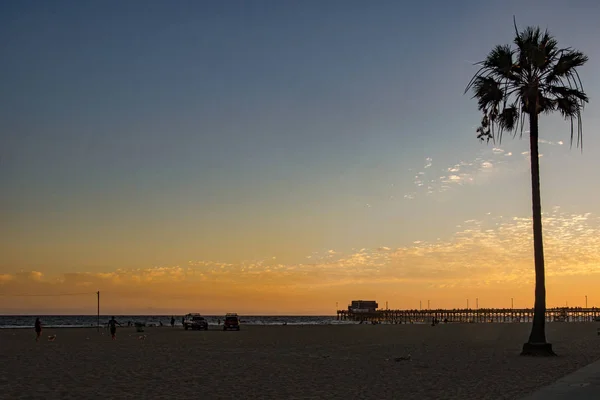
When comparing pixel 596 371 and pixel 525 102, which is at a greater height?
pixel 525 102

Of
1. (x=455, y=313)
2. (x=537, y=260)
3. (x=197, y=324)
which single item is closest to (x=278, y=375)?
(x=537, y=260)

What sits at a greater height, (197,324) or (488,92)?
(488,92)

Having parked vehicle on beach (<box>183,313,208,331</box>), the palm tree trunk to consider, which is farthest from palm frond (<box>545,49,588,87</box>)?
parked vehicle on beach (<box>183,313,208,331</box>)

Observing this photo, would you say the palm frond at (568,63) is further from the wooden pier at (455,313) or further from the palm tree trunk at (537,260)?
the wooden pier at (455,313)

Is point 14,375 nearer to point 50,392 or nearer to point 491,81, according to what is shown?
point 50,392

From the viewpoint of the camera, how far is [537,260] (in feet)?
96.3

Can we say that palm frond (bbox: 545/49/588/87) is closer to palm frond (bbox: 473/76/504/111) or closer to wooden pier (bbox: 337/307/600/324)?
palm frond (bbox: 473/76/504/111)

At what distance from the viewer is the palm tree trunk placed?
95.4ft

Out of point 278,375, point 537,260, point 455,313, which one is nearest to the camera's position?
point 278,375

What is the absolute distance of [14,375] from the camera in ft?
71.1

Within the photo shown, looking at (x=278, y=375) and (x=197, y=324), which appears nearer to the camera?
(x=278, y=375)

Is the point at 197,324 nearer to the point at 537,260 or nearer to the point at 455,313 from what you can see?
the point at 537,260

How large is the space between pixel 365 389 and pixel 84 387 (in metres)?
8.11

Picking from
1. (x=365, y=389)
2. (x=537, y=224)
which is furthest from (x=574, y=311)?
(x=365, y=389)
